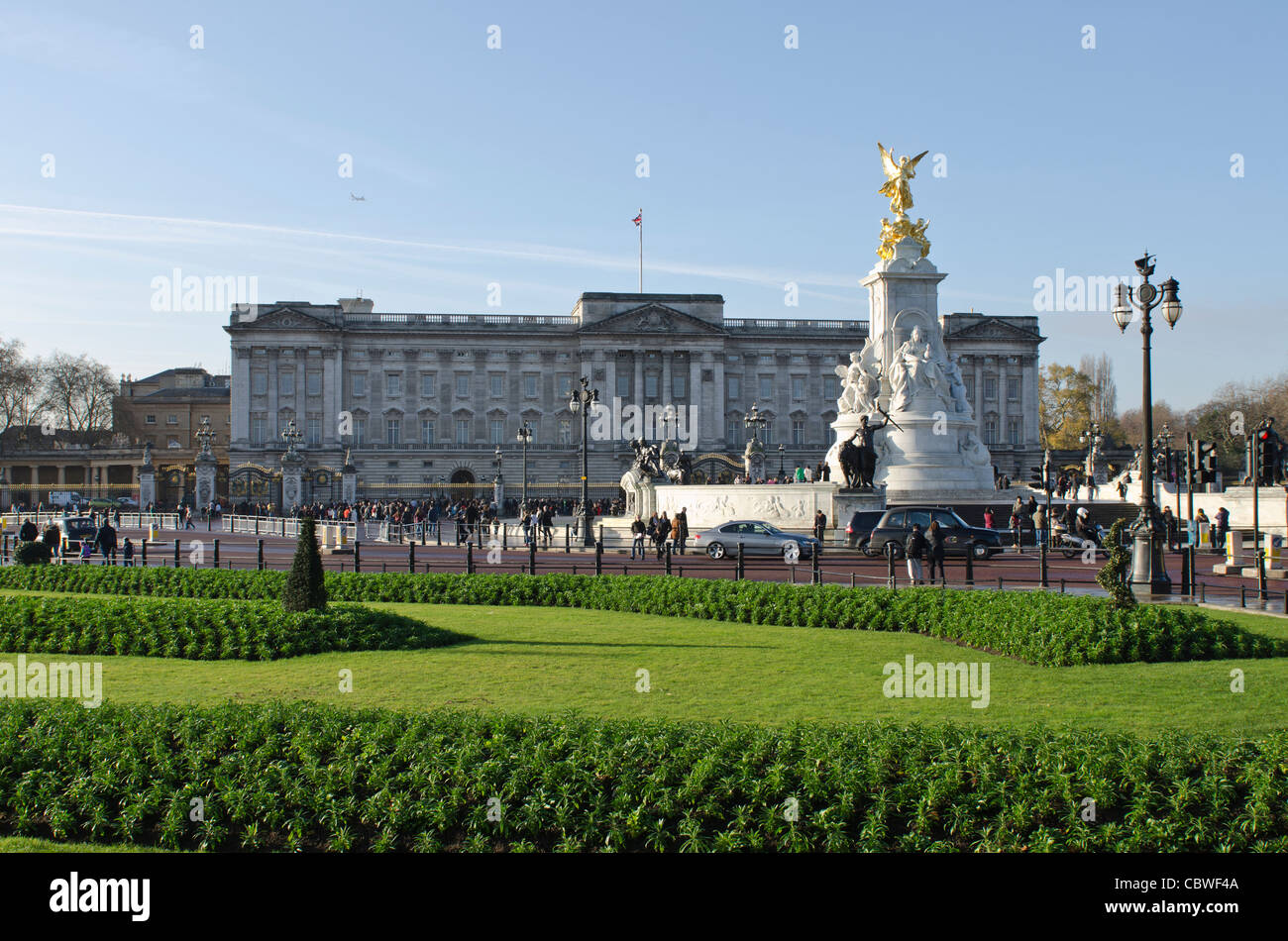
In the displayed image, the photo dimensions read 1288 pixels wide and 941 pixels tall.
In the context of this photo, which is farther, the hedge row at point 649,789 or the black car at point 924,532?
the black car at point 924,532

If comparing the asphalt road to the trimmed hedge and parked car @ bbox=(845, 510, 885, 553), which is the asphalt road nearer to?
parked car @ bbox=(845, 510, 885, 553)

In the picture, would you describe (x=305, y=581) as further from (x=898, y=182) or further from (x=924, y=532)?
(x=898, y=182)

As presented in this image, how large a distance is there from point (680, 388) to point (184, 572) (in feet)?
239

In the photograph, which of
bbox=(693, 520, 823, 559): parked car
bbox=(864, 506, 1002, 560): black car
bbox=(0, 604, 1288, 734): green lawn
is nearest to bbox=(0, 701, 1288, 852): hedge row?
bbox=(0, 604, 1288, 734): green lawn

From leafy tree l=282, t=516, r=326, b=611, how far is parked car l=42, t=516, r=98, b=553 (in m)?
22.0

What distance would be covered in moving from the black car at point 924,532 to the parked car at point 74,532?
77.3 ft

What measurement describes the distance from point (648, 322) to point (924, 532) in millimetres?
63682

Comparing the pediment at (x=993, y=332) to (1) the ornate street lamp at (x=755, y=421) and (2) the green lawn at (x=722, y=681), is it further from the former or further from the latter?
(2) the green lawn at (x=722, y=681)

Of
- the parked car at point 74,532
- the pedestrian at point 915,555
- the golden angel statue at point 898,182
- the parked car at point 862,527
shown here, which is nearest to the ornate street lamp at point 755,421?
the golden angel statue at point 898,182

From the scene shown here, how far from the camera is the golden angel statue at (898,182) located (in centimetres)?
4009

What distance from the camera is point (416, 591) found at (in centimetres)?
1917
